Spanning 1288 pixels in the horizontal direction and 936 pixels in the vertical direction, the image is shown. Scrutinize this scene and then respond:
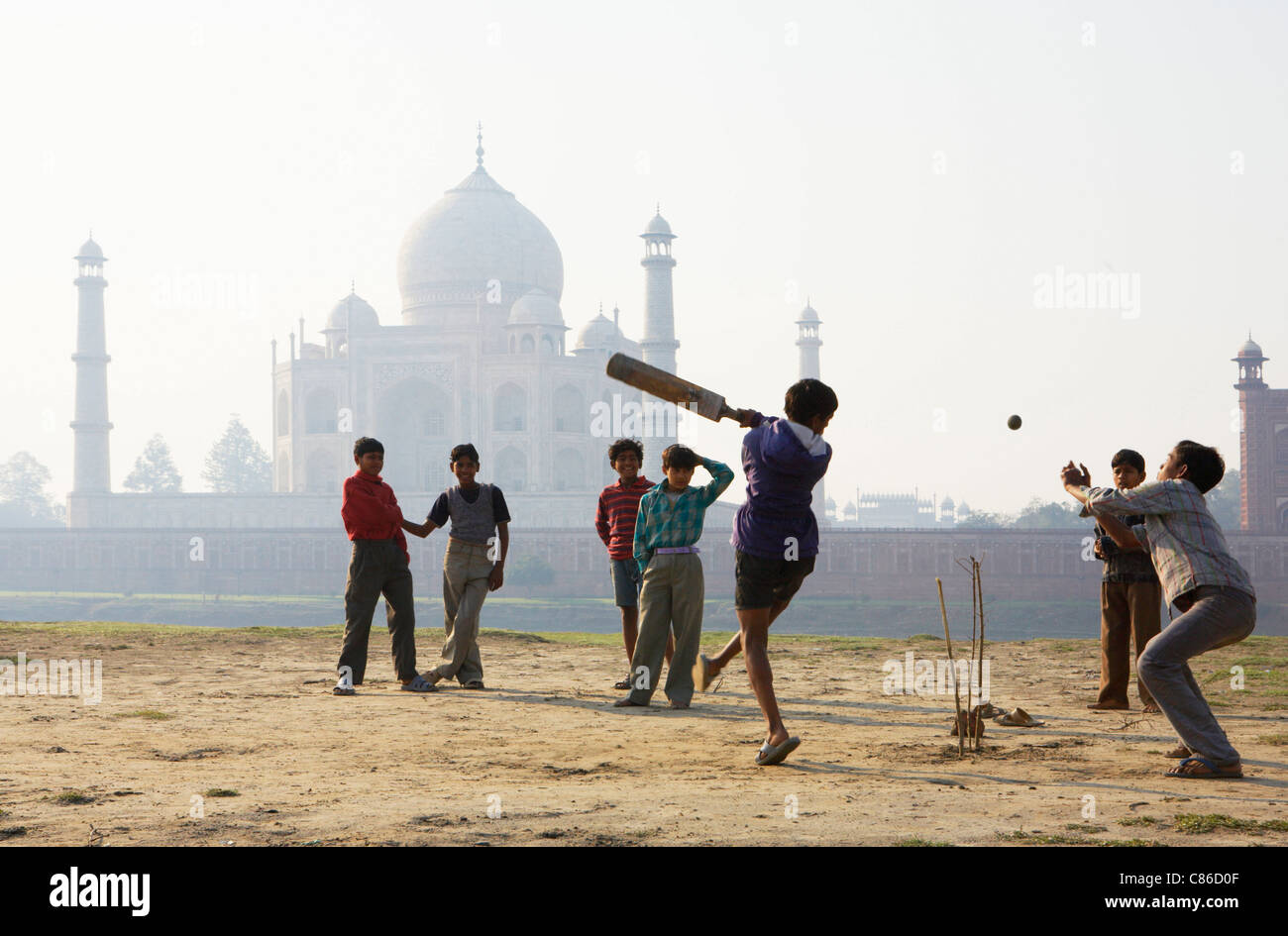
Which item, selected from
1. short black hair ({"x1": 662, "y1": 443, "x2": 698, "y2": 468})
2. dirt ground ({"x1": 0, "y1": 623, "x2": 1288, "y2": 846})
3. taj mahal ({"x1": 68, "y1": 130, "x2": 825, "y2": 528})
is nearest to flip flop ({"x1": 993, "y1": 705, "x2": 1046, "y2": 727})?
dirt ground ({"x1": 0, "y1": 623, "x2": 1288, "y2": 846})

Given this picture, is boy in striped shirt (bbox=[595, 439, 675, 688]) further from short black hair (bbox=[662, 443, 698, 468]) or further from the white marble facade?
the white marble facade

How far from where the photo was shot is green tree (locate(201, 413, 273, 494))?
76.4 m

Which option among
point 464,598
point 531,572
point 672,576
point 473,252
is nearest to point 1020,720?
point 672,576

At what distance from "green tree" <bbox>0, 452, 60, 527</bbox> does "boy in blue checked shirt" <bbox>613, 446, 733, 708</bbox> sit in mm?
79113

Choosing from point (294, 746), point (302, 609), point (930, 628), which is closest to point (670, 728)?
point (294, 746)

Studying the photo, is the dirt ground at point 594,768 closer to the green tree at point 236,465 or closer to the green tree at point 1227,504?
the green tree at point 1227,504

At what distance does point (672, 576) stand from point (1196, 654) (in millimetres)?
2472

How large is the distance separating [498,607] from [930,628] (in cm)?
1184

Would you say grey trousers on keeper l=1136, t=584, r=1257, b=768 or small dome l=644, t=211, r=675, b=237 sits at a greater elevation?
small dome l=644, t=211, r=675, b=237

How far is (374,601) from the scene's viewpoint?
23.9 ft

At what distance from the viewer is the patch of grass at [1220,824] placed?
11.2 ft

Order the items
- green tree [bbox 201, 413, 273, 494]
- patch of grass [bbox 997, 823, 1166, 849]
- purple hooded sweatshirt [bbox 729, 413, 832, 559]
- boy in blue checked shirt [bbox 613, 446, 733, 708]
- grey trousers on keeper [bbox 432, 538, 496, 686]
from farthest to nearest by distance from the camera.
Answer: green tree [bbox 201, 413, 273, 494]
grey trousers on keeper [bbox 432, 538, 496, 686]
boy in blue checked shirt [bbox 613, 446, 733, 708]
purple hooded sweatshirt [bbox 729, 413, 832, 559]
patch of grass [bbox 997, 823, 1166, 849]

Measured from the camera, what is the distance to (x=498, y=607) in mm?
38719
